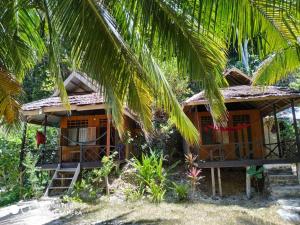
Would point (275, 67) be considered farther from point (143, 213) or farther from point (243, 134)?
point (243, 134)

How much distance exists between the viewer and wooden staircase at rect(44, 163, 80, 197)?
12.6 meters

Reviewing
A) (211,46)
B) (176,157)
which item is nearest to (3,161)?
(176,157)

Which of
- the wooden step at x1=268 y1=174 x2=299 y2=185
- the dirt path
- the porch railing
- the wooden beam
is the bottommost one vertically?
the dirt path

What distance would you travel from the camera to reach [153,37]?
10.0 ft

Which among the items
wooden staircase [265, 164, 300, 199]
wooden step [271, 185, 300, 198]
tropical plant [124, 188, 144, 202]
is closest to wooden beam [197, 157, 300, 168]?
wooden staircase [265, 164, 300, 199]

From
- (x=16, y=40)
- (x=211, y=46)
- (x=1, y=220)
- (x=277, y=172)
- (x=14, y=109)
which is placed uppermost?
(x=16, y=40)

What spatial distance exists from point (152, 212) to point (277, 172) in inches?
231

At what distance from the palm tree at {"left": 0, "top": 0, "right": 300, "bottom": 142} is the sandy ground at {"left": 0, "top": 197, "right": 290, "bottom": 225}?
14.0 ft

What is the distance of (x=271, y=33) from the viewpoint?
Result: 3162mm

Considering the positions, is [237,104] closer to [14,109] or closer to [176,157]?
[176,157]

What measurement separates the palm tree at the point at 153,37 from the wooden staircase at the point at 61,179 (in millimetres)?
8217

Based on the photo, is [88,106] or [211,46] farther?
[88,106]

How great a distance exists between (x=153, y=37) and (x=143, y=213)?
722 centimetres

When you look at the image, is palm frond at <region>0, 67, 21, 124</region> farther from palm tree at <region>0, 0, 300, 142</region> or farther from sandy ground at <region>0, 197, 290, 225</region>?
sandy ground at <region>0, 197, 290, 225</region>
